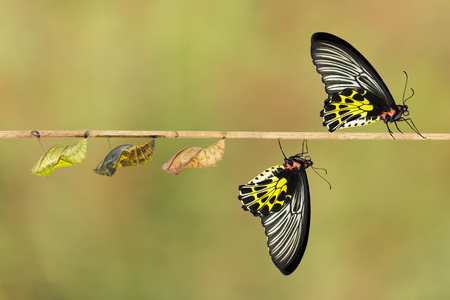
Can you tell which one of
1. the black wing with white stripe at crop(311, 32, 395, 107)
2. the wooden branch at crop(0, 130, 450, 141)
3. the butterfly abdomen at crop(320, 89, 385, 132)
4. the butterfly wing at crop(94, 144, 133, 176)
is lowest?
the butterfly wing at crop(94, 144, 133, 176)

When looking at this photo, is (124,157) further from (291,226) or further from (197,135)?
(291,226)

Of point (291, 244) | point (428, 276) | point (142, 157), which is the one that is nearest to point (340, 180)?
point (428, 276)

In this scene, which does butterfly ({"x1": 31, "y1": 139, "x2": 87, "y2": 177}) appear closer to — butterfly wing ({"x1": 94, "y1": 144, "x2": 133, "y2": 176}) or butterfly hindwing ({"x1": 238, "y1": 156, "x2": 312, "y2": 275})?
butterfly wing ({"x1": 94, "y1": 144, "x2": 133, "y2": 176})

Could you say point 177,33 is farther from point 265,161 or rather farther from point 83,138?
point 83,138

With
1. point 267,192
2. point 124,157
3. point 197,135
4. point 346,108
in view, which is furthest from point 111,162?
point 346,108

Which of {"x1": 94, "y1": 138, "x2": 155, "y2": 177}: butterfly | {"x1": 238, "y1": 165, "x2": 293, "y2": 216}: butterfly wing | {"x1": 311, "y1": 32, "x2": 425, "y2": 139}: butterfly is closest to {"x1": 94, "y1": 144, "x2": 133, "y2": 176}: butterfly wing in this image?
{"x1": 94, "y1": 138, "x2": 155, "y2": 177}: butterfly

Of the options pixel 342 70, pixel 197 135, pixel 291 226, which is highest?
pixel 342 70
